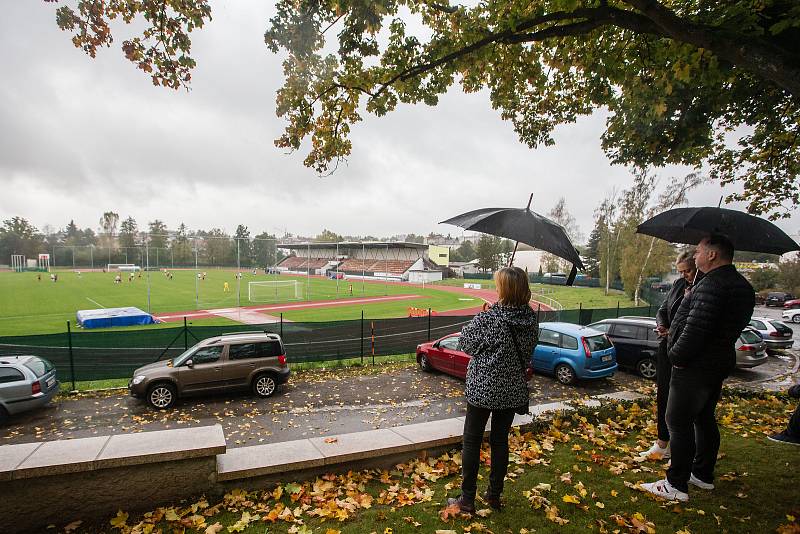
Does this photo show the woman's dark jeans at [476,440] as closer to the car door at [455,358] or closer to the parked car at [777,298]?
the car door at [455,358]

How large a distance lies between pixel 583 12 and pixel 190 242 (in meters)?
94.0

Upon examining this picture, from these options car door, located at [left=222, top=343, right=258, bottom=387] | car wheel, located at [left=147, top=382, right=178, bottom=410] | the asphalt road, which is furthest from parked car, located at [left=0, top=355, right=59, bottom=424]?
car door, located at [left=222, top=343, right=258, bottom=387]

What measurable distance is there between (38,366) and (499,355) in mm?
11018

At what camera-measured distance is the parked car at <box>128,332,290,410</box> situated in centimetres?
938

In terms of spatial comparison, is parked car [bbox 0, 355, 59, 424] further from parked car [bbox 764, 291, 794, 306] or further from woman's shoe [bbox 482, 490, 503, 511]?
parked car [bbox 764, 291, 794, 306]

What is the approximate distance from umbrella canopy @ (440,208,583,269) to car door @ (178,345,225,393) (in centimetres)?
808

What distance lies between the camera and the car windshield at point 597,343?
420 inches

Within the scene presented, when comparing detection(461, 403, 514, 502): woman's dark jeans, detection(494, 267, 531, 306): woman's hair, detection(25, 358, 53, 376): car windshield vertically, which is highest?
detection(494, 267, 531, 306): woman's hair

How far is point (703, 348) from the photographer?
3.05 metres

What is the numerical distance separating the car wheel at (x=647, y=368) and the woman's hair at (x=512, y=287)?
437 inches

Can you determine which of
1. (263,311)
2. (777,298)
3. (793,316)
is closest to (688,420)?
(263,311)

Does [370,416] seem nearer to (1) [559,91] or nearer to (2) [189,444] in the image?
(2) [189,444]

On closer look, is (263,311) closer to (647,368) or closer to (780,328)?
(647,368)

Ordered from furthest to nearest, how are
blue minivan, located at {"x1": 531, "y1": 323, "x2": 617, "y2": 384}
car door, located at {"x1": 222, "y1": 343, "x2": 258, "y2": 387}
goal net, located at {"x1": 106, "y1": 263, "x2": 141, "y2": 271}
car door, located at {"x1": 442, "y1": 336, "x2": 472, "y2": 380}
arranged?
goal net, located at {"x1": 106, "y1": 263, "x2": 141, "y2": 271} < car door, located at {"x1": 442, "y1": 336, "x2": 472, "y2": 380} < blue minivan, located at {"x1": 531, "y1": 323, "x2": 617, "y2": 384} < car door, located at {"x1": 222, "y1": 343, "x2": 258, "y2": 387}
